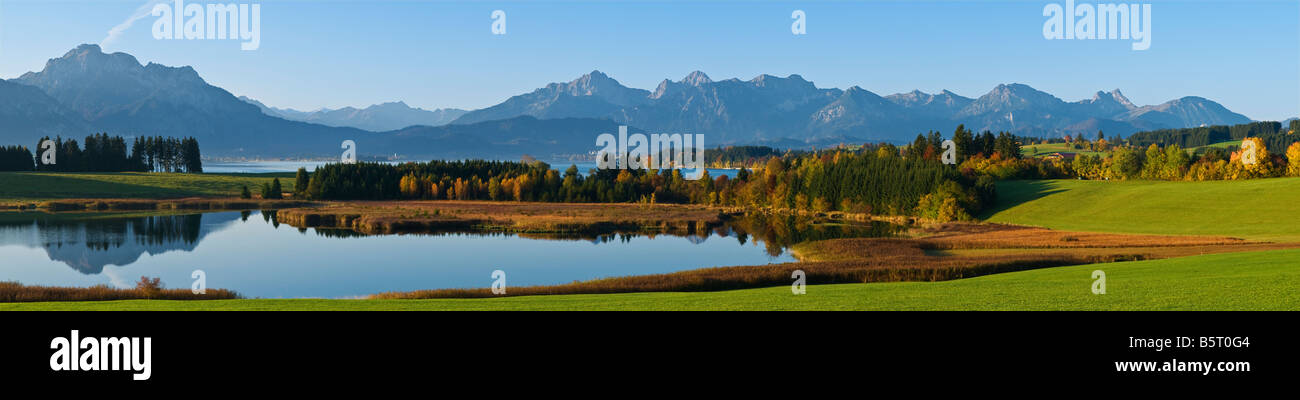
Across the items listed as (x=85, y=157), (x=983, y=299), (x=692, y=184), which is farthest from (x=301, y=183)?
(x=983, y=299)

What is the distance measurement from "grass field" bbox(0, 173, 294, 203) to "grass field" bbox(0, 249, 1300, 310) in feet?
457

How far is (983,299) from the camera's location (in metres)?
23.0

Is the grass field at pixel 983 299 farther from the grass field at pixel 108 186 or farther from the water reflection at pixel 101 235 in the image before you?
the grass field at pixel 108 186

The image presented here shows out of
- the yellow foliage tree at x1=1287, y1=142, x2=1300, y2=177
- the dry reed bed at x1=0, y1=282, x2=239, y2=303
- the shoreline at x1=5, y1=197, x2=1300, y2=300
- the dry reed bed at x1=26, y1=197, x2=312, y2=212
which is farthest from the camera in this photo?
the yellow foliage tree at x1=1287, y1=142, x2=1300, y2=177

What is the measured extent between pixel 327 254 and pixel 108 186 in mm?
111749

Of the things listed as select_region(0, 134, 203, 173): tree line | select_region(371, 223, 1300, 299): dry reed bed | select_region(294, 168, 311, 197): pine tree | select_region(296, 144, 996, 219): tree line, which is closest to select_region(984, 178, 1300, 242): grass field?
select_region(296, 144, 996, 219): tree line

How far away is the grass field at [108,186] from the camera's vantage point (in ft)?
452

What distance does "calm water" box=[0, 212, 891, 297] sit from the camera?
5466 centimetres

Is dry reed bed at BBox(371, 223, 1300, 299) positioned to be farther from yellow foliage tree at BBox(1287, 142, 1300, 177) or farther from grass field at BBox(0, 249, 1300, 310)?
yellow foliage tree at BBox(1287, 142, 1300, 177)
